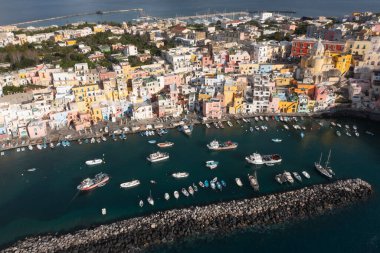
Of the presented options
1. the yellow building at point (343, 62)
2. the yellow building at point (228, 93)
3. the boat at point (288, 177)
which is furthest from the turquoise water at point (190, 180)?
the yellow building at point (343, 62)

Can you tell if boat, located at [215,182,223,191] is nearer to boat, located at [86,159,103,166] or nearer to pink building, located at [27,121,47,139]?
boat, located at [86,159,103,166]

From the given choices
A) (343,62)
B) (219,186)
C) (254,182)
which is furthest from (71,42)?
(254,182)

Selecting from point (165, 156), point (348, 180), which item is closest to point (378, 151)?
point (348, 180)

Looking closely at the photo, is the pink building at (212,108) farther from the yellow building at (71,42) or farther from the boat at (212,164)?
the yellow building at (71,42)

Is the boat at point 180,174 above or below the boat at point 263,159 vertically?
below

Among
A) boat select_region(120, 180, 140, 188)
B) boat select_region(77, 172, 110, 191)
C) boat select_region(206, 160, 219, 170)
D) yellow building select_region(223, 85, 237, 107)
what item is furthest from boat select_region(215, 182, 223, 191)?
yellow building select_region(223, 85, 237, 107)

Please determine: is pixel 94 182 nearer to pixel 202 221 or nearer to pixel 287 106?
pixel 202 221
